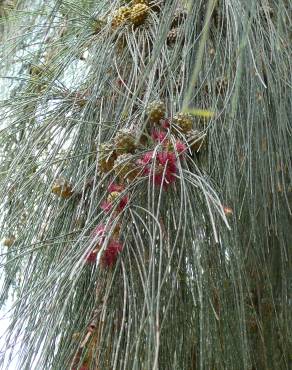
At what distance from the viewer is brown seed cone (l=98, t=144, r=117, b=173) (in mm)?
898

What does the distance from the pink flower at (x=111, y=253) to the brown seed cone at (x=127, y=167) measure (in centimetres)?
10

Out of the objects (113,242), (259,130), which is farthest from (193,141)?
(113,242)

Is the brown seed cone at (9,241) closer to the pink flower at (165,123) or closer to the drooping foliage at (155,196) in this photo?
the drooping foliage at (155,196)

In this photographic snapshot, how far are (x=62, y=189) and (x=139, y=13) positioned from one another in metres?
0.30

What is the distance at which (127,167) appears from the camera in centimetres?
85

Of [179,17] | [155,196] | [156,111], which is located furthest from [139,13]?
[155,196]

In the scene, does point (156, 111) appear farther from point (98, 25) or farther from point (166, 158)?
point (98, 25)

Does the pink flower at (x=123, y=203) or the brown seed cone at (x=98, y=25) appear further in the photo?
the brown seed cone at (x=98, y=25)

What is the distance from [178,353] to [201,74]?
40 centimetres

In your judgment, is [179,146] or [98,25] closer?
[179,146]

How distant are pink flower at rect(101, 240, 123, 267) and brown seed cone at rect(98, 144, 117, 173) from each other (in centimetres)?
15

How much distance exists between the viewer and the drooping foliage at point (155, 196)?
771 mm

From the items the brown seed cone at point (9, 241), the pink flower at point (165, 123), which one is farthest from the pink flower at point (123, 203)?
the brown seed cone at point (9, 241)

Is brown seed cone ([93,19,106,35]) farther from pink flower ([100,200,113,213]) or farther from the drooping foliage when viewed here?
pink flower ([100,200,113,213])
